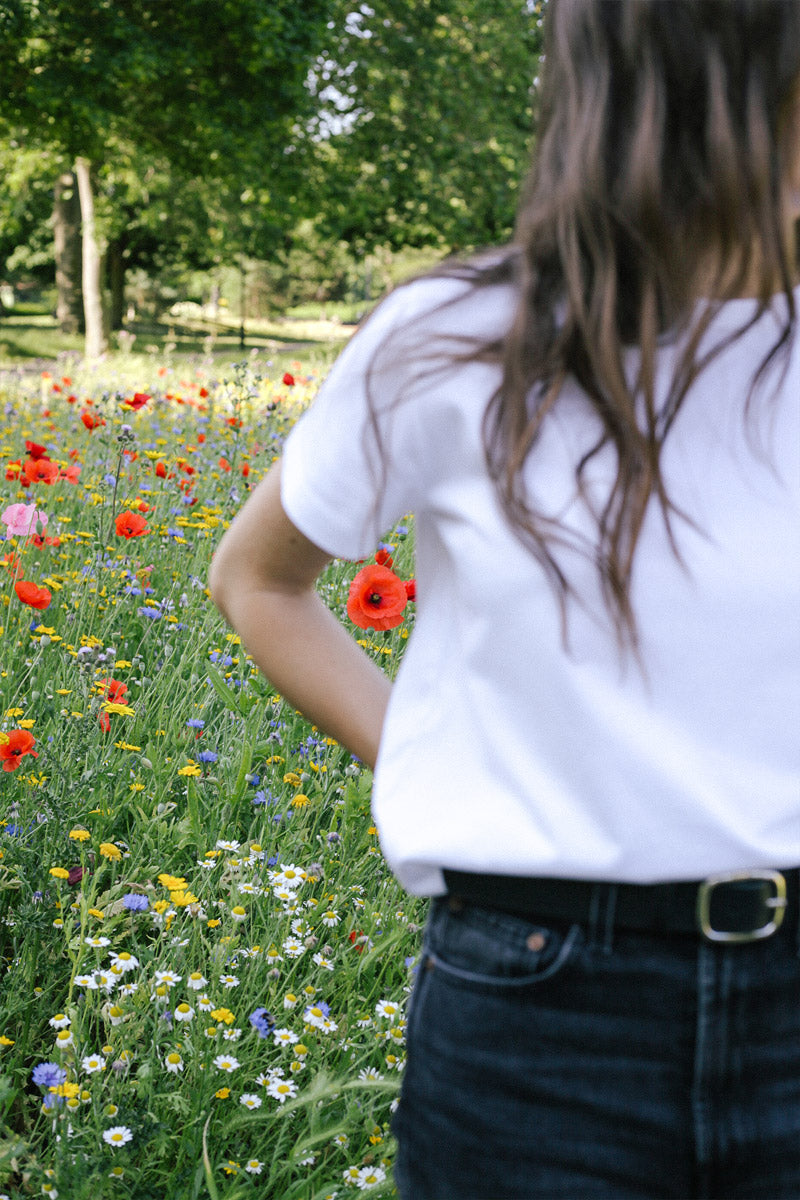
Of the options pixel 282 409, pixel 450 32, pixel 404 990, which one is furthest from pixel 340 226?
pixel 404 990

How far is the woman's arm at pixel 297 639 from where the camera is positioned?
1.10 m

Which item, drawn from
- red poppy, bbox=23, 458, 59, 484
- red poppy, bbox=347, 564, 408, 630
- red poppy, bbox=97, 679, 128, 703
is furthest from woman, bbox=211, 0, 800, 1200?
red poppy, bbox=23, 458, 59, 484

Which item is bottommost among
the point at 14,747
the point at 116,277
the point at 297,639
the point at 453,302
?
the point at 14,747

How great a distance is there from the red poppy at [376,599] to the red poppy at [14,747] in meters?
0.63

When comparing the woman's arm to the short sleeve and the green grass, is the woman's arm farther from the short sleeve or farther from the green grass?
the green grass

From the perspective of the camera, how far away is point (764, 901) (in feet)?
2.93

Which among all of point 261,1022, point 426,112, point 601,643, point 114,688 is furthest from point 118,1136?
point 426,112

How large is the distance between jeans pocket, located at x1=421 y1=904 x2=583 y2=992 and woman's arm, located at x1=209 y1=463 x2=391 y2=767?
0.24 m

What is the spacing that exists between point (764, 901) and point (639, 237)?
0.54 m

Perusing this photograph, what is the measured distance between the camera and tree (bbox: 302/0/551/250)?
17203 millimetres

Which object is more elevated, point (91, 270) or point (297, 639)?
point (91, 270)

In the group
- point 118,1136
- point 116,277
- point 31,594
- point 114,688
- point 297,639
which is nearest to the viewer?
point 297,639

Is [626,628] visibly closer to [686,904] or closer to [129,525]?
[686,904]

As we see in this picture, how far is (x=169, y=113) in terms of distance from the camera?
15.8 m
